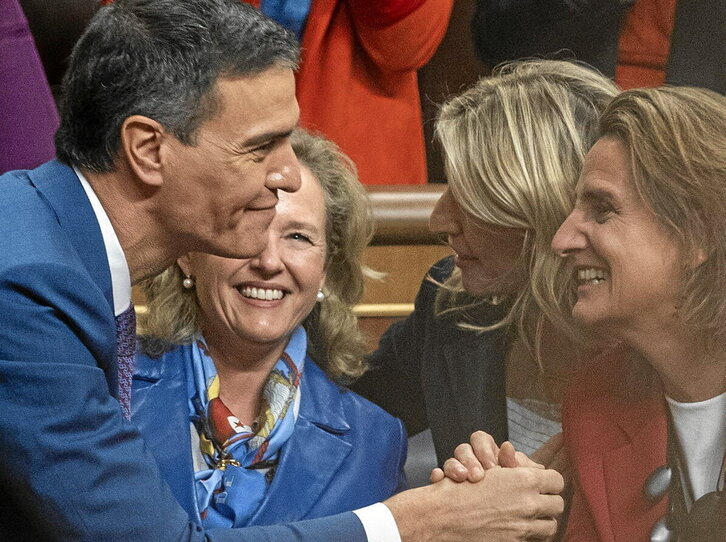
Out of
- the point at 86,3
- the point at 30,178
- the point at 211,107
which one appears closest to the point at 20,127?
the point at 86,3

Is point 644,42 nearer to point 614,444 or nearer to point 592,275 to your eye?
point 592,275

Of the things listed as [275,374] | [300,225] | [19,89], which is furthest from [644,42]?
[19,89]

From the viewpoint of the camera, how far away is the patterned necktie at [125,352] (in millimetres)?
2059

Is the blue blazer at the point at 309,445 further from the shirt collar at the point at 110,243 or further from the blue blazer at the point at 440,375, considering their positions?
the shirt collar at the point at 110,243

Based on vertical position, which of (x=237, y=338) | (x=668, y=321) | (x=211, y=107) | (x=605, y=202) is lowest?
(x=237, y=338)

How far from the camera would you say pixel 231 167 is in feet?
6.02

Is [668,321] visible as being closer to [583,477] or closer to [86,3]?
[583,477]

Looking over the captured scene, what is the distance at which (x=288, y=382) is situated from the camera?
227 centimetres

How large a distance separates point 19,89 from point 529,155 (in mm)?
1063

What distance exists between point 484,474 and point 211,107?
841 millimetres

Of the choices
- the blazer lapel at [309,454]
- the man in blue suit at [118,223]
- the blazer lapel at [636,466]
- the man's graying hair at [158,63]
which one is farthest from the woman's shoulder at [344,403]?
the man's graying hair at [158,63]

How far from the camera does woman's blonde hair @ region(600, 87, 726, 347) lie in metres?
1.81

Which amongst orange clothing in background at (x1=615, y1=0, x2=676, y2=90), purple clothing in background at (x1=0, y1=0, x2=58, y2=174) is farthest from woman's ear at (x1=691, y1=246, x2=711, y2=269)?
purple clothing in background at (x1=0, y1=0, x2=58, y2=174)

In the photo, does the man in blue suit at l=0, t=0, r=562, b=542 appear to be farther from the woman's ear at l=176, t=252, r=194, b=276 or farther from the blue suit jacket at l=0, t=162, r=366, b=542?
the woman's ear at l=176, t=252, r=194, b=276
